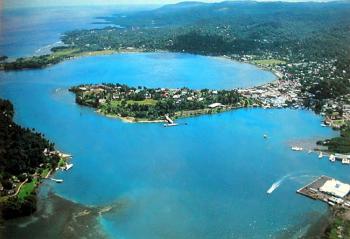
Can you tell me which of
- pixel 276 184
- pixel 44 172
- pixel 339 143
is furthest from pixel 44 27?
pixel 276 184

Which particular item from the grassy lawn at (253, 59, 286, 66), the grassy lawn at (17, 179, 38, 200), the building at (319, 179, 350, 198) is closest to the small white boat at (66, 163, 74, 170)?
the grassy lawn at (17, 179, 38, 200)

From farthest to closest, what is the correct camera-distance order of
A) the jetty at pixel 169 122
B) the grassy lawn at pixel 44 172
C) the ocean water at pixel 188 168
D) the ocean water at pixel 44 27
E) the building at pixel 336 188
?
the ocean water at pixel 44 27
the jetty at pixel 169 122
the grassy lawn at pixel 44 172
the building at pixel 336 188
the ocean water at pixel 188 168

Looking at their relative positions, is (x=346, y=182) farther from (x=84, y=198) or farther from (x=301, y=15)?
(x=301, y=15)

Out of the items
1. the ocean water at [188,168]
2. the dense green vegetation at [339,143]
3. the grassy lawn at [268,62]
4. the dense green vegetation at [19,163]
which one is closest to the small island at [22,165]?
the dense green vegetation at [19,163]

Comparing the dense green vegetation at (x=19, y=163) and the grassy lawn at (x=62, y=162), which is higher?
the dense green vegetation at (x=19, y=163)

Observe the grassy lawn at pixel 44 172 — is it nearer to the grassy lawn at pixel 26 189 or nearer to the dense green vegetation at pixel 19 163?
the dense green vegetation at pixel 19 163

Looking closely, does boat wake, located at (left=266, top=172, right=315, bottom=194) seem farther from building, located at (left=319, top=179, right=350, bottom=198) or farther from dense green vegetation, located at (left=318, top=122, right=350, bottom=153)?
dense green vegetation, located at (left=318, top=122, right=350, bottom=153)
